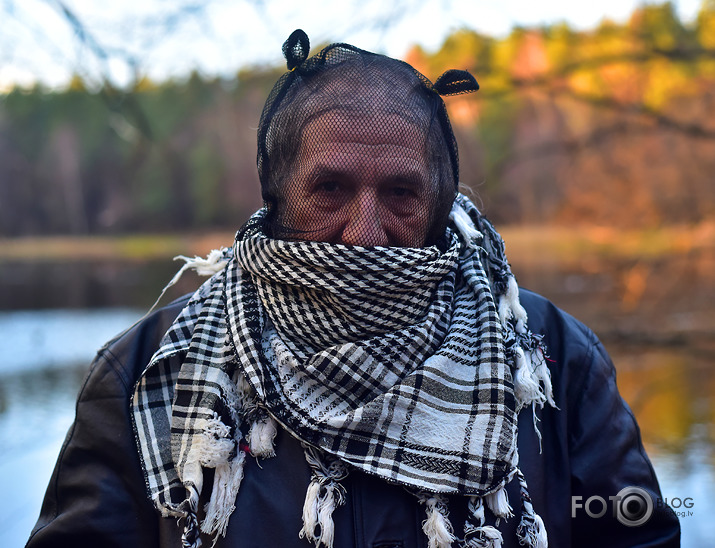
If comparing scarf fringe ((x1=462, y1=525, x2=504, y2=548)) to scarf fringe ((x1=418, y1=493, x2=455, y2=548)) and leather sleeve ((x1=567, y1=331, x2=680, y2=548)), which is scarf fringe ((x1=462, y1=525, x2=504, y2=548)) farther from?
leather sleeve ((x1=567, y1=331, x2=680, y2=548))

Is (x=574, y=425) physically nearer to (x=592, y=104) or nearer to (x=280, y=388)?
(x=280, y=388)

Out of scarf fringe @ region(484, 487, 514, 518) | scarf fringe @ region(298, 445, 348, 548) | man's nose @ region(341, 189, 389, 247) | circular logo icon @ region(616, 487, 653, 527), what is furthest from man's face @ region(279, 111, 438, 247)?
circular logo icon @ region(616, 487, 653, 527)

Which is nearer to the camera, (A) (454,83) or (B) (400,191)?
(B) (400,191)

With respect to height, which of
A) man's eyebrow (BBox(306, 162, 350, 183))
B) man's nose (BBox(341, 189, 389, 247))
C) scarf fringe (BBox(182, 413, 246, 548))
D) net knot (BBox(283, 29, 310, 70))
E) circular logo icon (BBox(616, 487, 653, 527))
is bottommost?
circular logo icon (BBox(616, 487, 653, 527))

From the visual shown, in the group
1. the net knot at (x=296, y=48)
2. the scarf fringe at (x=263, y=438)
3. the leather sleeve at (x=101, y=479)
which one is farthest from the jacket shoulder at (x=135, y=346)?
the net knot at (x=296, y=48)

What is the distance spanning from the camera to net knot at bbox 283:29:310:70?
5.38 feet

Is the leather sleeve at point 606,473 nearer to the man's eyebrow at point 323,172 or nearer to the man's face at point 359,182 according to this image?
the man's face at point 359,182

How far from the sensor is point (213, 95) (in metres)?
6.72

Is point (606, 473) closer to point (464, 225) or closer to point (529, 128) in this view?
point (464, 225)

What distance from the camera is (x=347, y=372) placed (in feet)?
4.90

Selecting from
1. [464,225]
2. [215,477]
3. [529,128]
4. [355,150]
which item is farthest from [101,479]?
[529,128]

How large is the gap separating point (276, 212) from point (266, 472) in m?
0.63

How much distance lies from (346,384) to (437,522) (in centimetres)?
35

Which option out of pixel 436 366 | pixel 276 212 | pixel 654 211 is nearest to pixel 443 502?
pixel 436 366
